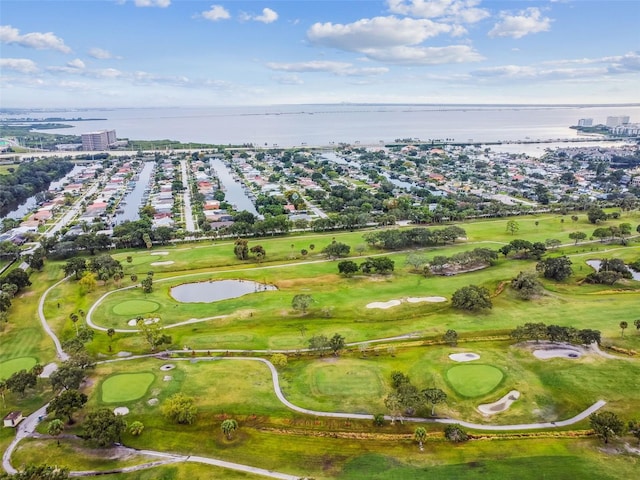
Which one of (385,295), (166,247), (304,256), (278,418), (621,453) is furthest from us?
(166,247)

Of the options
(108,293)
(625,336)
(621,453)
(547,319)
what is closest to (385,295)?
(547,319)

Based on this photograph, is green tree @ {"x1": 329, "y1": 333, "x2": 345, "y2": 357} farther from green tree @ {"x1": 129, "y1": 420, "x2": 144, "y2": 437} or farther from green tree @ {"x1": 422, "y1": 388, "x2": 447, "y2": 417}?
green tree @ {"x1": 129, "y1": 420, "x2": 144, "y2": 437}

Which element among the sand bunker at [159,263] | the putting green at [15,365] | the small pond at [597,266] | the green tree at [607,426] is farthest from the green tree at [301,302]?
the small pond at [597,266]

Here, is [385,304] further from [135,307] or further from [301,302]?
[135,307]

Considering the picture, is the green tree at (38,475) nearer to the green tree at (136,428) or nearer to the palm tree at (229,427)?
the green tree at (136,428)

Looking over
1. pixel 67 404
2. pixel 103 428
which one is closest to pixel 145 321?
pixel 67 404

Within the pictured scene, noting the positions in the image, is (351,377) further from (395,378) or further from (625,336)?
(625,336)
